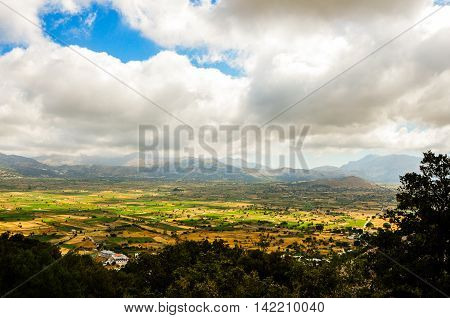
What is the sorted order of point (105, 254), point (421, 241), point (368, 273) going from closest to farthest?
point (421, 241) → point (368, 273) → point (105, 254)

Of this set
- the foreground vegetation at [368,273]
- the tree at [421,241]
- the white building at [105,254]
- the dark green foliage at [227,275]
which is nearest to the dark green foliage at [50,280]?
the foreground vegetation at [368,273]

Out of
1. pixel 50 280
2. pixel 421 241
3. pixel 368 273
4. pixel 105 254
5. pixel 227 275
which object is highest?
pixel 421 241

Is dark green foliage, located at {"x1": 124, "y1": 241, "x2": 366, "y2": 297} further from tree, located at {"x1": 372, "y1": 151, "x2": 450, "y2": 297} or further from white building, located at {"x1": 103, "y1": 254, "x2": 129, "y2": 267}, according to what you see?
white building, located at {"x1": 103, "y1": 254, "x2": 129, "y2": 267}

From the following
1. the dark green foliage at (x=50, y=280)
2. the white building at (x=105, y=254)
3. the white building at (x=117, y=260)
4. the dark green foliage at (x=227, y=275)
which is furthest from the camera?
the white building at (x=105, y=254)

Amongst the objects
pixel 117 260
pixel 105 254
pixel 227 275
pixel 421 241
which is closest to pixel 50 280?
pixel 227 275

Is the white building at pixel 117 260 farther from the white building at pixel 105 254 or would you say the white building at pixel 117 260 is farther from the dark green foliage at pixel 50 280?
the dark green foliage at pixel 50 280

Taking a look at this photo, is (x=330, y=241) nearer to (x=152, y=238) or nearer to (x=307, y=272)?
(x=152, y=238)

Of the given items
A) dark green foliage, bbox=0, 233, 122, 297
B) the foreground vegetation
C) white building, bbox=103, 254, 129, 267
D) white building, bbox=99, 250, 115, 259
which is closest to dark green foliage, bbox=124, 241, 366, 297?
the foreground vegetation

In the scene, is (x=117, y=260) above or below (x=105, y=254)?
above

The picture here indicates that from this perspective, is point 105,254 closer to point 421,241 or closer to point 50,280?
point 50,280

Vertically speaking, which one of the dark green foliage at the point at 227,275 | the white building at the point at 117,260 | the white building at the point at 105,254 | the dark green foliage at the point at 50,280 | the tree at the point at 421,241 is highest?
the tree at the point at 421,241

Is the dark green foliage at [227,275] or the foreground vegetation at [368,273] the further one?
the dark green foliage at [227,275]

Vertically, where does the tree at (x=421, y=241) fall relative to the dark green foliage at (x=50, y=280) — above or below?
above
